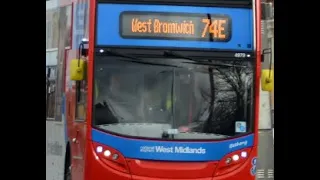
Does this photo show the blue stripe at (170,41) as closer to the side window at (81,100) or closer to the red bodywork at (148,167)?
the red bodywork at (148,167)

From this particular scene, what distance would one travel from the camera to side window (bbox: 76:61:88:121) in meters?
11.0

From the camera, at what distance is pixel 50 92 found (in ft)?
52.2

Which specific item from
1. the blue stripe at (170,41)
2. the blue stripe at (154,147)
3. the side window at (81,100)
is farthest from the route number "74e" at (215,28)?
the side window at (81,100)

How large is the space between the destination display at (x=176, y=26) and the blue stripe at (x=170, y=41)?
0.19ft

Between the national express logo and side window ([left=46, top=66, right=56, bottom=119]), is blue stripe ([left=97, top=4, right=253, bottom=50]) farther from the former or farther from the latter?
side window ([left=46, top=66, right=56, bottom=119])

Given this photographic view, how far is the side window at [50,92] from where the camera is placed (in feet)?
51.0

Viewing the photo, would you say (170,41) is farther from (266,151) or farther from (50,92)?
(50,92)

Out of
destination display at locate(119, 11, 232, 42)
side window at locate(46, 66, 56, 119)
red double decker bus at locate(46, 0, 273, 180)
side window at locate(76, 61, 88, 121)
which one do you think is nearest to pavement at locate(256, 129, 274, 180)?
red double decker bus at locate(46, 0, 273, 180)

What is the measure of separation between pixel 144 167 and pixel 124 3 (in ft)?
7.46

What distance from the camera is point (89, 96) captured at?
10.6m

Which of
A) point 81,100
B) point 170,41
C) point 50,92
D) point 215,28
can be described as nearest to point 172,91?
point 170,41

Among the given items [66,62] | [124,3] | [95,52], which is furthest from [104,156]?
[66,62]

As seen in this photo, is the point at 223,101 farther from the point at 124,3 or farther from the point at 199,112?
the point at 124,3

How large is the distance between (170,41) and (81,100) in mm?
1762
